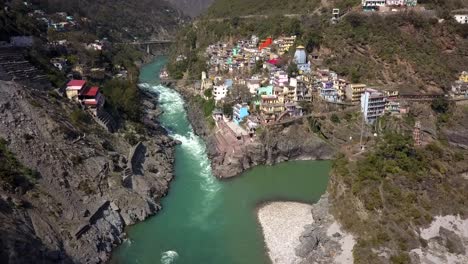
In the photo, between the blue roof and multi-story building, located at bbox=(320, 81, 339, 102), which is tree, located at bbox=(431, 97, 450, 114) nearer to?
multi-story building, located at bbox=(320, 81, 339, 102)

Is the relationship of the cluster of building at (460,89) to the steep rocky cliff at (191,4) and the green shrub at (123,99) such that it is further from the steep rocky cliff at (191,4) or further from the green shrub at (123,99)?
the steep rocky cliff at (191,4)

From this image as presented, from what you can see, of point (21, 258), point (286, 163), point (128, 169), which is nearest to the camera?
point (21, 258)

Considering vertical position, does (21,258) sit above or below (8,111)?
below

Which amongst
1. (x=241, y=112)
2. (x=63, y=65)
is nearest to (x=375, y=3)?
(x=241, y=112)

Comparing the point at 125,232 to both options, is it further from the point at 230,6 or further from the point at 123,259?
the point at 230,6

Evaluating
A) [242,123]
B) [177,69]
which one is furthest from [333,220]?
[177,69]
